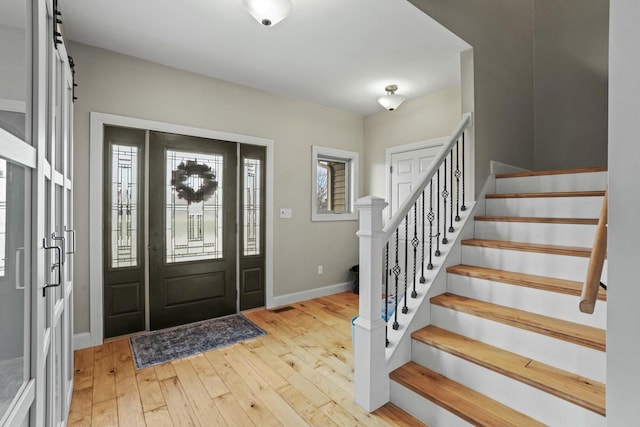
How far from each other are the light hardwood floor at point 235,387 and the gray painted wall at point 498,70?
2.04 meters

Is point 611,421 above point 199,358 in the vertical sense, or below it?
above

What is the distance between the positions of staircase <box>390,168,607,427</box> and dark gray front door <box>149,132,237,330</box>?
224cm

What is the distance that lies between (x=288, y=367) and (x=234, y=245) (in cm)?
160

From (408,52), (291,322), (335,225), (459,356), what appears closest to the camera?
(459,356)

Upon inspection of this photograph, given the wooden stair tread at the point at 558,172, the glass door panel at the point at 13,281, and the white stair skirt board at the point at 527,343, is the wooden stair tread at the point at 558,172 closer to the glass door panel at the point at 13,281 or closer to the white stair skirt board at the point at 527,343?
the white stair skirt board at the point at 527,343

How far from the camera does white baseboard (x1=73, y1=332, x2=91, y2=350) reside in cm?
261

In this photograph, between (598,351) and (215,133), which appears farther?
(215,133)

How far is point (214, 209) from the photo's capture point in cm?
335

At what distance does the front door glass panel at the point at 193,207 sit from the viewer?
3093 millimetres

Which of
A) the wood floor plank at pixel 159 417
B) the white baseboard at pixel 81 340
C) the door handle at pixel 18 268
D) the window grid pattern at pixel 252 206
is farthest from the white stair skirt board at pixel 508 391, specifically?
the white baseboard at pixel 81 340

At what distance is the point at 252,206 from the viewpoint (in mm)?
3627

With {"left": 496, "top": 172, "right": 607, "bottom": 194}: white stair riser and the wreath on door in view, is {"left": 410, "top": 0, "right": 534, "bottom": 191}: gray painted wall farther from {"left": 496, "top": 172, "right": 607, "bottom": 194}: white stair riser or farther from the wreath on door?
the wreath on door

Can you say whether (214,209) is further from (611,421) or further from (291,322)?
(611,421)

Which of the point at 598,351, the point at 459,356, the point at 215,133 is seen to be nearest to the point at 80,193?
the point at 215,133
